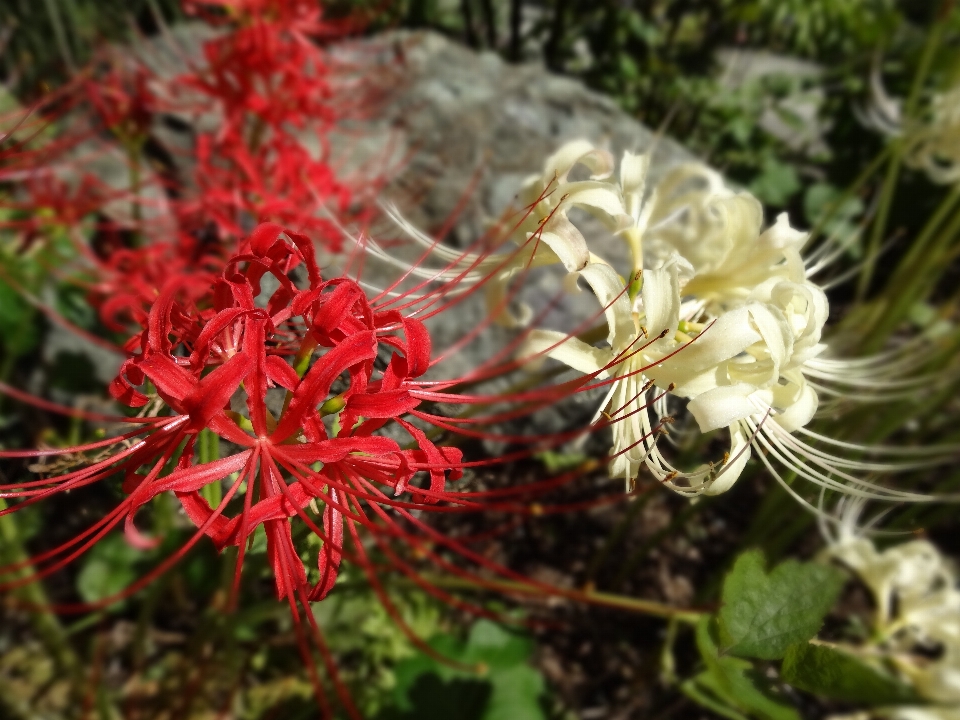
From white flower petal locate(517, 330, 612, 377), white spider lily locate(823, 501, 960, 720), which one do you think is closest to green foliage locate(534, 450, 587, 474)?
white spider lily locate(823, 501, 960, 720)

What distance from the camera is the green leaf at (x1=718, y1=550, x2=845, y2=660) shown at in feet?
1.99

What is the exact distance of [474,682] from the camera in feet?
4.11

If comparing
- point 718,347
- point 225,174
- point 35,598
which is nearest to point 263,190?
point 225,174

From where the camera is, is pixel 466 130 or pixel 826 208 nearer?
pixel 466 130

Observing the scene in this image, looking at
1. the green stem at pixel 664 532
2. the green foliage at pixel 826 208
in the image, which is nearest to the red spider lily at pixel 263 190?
the green stem at pixel 664 532

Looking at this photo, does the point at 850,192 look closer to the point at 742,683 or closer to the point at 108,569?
the point at 742,683

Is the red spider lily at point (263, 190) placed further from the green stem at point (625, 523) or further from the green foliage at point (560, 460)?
the green stem at point (625, 523)

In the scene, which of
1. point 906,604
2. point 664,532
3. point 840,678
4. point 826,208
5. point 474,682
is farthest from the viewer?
point 826,208

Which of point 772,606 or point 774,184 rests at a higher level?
point 772,606

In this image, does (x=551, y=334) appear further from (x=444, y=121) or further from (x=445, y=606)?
(x=444, y=121)

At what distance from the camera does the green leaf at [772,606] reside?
61cm

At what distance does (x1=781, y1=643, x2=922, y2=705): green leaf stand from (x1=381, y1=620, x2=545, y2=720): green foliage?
2.24 feet

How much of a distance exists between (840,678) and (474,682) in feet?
2.82

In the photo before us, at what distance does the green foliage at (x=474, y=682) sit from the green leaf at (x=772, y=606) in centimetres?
64
